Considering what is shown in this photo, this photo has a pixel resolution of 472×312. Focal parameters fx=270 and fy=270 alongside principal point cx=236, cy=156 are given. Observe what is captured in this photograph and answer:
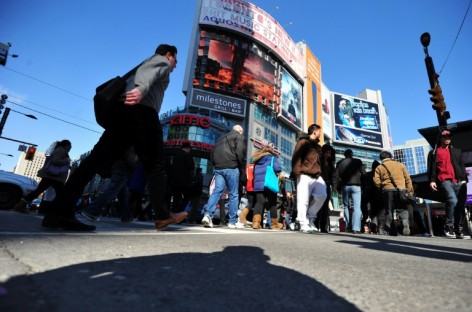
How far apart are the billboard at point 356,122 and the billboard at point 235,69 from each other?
2616cm

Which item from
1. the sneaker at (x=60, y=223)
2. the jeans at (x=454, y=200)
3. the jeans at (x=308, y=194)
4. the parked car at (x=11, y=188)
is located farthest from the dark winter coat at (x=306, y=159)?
the parked car at (x=11, y=188)

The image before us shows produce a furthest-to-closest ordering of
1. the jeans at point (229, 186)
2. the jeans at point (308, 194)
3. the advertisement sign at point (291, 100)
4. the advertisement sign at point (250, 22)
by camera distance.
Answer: the advertisement sign at point (291, 100) < the advertisement sign at point (250, 22) < the jeans at point (229, 186) < the jeans at point (308, 194)

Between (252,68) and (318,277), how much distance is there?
48.4m

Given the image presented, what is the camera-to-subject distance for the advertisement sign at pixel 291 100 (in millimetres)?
51947

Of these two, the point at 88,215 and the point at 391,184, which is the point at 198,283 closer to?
the point at 88,215

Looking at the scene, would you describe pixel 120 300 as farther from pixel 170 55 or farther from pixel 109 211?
pixel 109 211

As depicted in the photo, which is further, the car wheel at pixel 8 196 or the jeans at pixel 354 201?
the car wheel at pixel 8 196

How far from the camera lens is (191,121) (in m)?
36.4

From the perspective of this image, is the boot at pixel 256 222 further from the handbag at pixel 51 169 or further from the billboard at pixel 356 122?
the billboard at pixel 356 122

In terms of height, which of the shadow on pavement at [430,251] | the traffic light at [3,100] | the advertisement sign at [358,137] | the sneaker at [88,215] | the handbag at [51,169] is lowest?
the shadow on pavement at [430,251]

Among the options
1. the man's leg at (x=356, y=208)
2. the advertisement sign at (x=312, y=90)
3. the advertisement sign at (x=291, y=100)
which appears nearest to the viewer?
the man's leg at (x=356, y=208)

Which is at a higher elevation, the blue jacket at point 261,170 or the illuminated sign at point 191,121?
the illuminated sign at point 191,121

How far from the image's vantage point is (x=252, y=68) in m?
46.8

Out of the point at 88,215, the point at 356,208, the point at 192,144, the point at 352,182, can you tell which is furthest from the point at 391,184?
the point at 192,144
